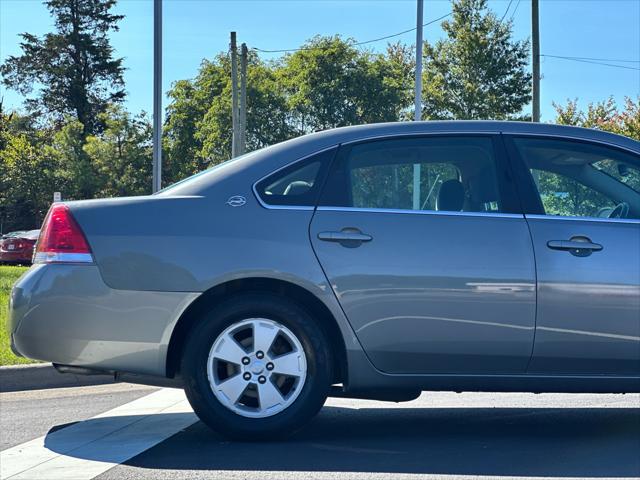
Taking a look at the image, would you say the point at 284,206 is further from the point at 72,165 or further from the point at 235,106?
the point at 72,165

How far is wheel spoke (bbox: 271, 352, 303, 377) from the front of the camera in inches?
Answer: 184

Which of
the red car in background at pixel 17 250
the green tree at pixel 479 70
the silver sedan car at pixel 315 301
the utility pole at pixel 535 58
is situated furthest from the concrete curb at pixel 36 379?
the green tree at pixel 479 70

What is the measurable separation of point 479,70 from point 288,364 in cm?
3972

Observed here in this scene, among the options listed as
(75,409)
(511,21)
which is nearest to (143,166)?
(511,21)

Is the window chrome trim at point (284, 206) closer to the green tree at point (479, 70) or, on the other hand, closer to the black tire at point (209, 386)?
the black tire at point (209, 386)

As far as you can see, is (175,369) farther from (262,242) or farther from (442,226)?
(442,226)

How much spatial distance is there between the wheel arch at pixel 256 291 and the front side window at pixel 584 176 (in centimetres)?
130

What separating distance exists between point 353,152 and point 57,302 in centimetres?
167

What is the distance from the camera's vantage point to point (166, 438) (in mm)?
4984

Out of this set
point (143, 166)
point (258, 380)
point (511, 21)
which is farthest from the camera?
point (143, 166)

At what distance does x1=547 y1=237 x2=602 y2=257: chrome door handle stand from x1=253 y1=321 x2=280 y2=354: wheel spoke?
1429mm

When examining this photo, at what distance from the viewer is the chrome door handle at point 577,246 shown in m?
4.75

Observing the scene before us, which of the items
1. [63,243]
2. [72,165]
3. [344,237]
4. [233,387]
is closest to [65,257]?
[63,243]

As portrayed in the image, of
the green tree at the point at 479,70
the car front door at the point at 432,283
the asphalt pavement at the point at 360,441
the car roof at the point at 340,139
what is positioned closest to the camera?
the asphalt pavement at the point at 360,441
